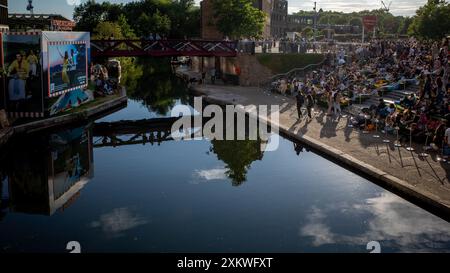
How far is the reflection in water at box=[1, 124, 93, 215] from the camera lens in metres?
14.4

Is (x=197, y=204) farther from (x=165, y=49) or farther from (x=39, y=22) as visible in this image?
(x=39, y=22)

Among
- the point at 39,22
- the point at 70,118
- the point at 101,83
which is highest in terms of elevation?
the point at 39,22

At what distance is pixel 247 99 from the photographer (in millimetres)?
32438

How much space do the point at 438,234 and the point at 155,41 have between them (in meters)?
30.4

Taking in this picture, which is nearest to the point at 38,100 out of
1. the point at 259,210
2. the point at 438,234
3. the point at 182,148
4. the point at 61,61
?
the point at 61,61

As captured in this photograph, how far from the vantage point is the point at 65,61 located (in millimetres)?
26500

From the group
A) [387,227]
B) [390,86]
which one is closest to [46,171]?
[387,227]

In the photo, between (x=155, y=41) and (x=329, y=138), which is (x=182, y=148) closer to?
(x=329, y=138)

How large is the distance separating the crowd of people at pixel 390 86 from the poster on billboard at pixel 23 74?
12.8 meters

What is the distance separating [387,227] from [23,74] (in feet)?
60.4

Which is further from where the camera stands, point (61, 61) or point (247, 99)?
point (247, 99)

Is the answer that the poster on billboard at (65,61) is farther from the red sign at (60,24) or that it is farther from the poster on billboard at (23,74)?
the red sign at (60,24)

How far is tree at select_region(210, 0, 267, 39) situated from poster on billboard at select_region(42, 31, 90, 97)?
71.7ft

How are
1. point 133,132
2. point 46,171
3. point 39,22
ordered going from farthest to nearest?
point 39,22, point 133,132, point 46,171
